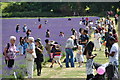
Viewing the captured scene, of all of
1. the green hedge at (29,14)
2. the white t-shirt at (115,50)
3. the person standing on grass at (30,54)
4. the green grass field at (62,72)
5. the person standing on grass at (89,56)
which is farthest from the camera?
the green hedge at (29,14)

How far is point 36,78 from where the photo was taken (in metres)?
15.8

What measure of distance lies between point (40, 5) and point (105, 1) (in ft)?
57.4

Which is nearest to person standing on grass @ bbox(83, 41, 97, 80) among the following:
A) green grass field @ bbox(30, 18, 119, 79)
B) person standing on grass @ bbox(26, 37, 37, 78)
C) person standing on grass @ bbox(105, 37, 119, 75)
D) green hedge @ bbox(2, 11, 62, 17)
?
person standing on grass @ bbox(105, 37, 119, 75)

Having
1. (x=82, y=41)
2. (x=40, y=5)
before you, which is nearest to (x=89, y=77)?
(x=82, y=41)

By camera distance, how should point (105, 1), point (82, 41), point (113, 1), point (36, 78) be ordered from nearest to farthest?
point (36, 78) < point (82, 41) < point (113, 1) < point (105, 1)

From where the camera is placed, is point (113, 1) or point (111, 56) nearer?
point (111, 56)

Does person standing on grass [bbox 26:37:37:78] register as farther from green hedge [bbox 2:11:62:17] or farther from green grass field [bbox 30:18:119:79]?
green hedge [bbox 2:11:62:17]

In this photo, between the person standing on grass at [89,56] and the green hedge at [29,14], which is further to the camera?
the green hedge at [29,14]

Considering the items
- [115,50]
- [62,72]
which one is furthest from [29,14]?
[115,50]

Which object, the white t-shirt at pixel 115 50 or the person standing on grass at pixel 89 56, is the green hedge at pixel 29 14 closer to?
the person standing on grass at pixel 89 56

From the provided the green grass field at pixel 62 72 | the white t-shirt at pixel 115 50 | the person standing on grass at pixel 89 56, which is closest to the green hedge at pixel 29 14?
the green grass field at pixel 62 72

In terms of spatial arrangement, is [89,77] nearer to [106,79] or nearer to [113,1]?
[106,79]

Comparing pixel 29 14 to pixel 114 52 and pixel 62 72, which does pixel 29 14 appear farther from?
pixel 114 52

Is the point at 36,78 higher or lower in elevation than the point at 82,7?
lower
